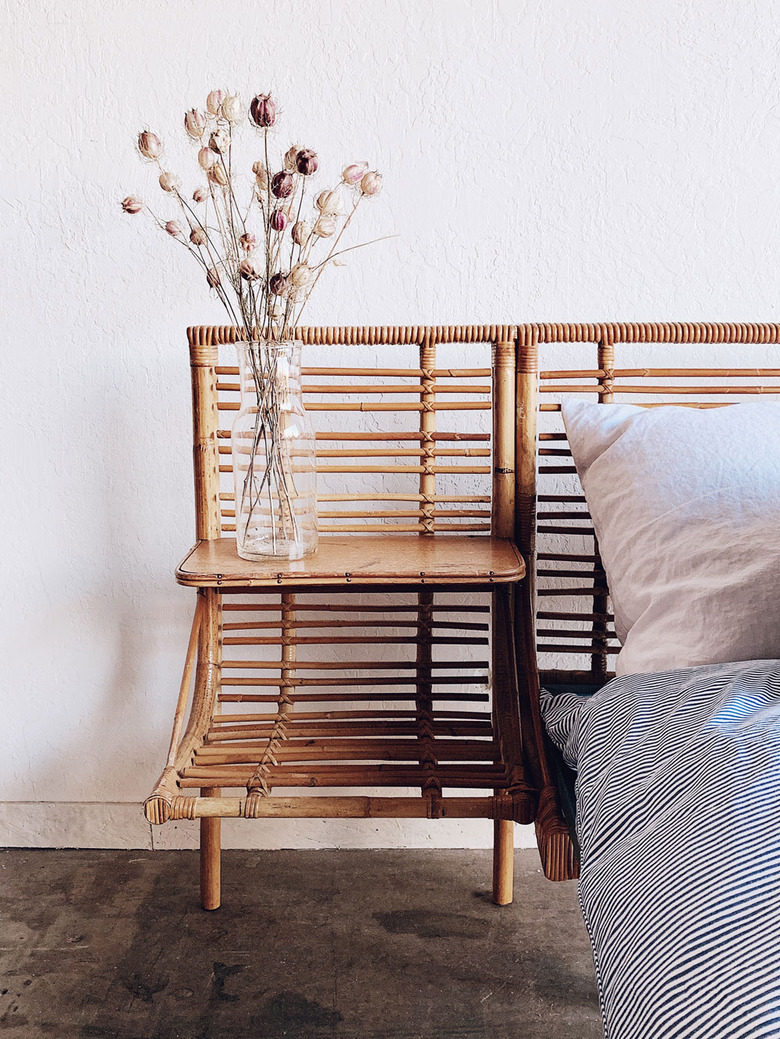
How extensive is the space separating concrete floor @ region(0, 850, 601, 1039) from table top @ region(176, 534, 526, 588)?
1.85 ft

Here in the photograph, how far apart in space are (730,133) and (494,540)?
0.75 m

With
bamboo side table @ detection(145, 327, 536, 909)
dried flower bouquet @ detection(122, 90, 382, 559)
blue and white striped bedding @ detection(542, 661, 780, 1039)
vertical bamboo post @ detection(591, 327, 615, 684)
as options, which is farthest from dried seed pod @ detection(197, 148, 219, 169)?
blue and white striped bedding @ detection(542, 661, 780, 1039)

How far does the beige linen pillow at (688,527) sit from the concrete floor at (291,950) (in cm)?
51

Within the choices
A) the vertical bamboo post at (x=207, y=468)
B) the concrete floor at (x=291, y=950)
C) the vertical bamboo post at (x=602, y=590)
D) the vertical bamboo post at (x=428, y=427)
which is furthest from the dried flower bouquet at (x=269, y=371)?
the concrete floor at (x=291, y=950)

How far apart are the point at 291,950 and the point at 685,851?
0.84 meters

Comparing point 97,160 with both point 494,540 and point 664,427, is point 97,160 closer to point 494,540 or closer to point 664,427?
point 494,540

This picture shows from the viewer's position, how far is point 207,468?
1.31m

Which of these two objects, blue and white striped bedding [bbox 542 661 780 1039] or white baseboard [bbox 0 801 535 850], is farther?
white baseboard [bbox 0 801 535 850]

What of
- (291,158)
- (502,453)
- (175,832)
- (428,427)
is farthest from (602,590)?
(175,832)

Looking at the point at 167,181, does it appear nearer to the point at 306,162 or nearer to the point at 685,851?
the point at 306,162

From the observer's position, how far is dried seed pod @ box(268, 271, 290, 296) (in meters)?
1.11

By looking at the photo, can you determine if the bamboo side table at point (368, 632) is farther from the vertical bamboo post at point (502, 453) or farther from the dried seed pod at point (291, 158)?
the dried seed pod at point (291, 158)

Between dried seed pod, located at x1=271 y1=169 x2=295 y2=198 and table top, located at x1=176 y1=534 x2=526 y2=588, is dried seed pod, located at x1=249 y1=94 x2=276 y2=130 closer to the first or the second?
dried seed pod, located at x1=271 y1=169 x2=295 y2=198

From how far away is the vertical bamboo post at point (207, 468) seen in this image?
1278mm
